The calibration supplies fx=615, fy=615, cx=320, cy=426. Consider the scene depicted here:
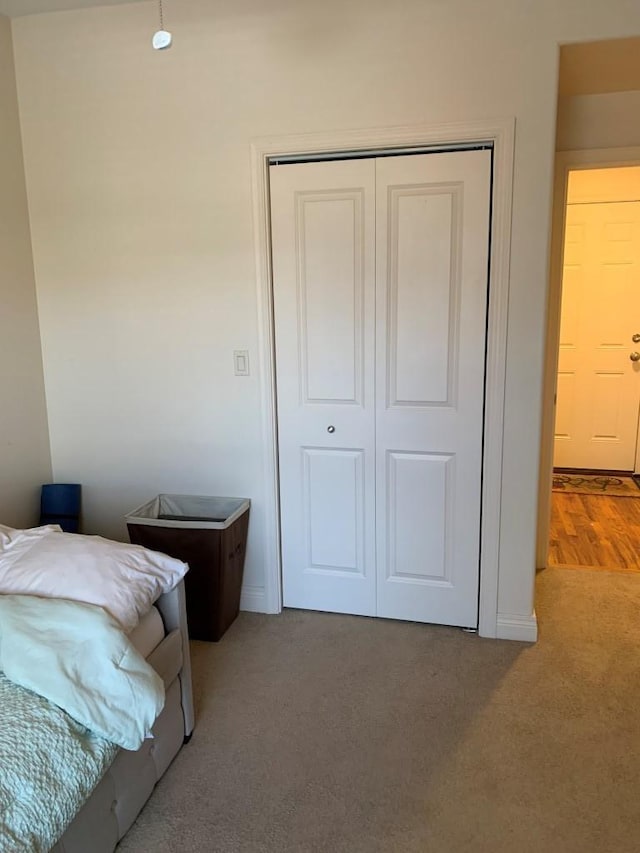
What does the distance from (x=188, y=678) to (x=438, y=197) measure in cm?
200

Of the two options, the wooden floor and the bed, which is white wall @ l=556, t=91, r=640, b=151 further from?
the bed

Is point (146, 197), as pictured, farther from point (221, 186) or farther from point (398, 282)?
point (398, 282)

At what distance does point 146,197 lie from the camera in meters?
2.70

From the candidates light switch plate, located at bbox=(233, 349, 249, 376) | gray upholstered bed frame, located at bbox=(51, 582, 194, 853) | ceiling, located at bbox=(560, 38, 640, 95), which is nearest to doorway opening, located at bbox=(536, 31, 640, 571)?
ceiling, located at bbox=(560, 38, 640, 95)

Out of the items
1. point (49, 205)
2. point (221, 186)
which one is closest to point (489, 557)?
point (221, 186)

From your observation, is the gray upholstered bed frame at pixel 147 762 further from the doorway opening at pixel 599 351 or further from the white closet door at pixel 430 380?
the doorway opening at pixel 599 351

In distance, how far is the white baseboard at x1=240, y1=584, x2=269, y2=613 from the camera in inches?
115

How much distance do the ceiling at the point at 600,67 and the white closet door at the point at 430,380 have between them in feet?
1.66

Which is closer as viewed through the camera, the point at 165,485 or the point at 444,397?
the point at 444,397

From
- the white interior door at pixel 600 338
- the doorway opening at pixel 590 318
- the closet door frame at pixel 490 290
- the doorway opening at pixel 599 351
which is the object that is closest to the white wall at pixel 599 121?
the doorway opening at pixel 590 318

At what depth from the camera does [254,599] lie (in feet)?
9.59

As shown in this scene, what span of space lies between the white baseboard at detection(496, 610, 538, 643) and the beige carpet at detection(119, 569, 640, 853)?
0.18 feet

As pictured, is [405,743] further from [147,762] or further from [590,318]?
[590,318]

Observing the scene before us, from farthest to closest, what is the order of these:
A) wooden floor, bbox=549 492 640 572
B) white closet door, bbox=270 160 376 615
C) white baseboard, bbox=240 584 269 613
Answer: wooden floor, bbox=549 492 640 572 → white baseboard, bbox=240 584 269 613 → white closet door, bbox=270 160 376 615
